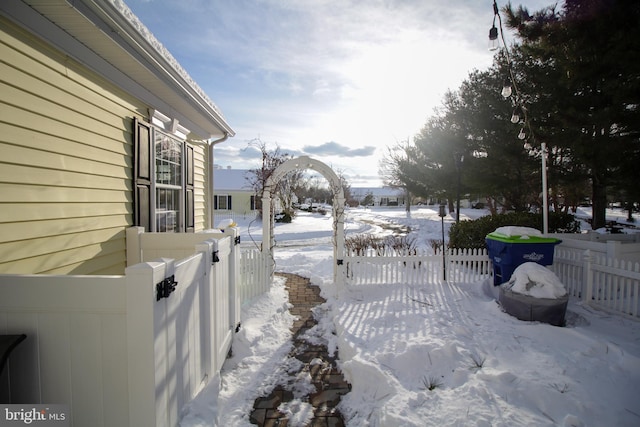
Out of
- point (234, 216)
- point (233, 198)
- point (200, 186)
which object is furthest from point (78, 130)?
point (233, 198)

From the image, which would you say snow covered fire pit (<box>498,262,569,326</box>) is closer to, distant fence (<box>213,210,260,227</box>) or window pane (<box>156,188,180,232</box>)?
window pane (<box>156,188,180,232</box>)

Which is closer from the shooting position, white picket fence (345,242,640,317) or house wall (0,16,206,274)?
house wall (0,16,206,274)

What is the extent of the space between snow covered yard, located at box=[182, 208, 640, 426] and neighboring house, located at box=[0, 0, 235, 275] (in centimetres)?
175

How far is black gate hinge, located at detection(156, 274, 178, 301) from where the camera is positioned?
179 centimetres

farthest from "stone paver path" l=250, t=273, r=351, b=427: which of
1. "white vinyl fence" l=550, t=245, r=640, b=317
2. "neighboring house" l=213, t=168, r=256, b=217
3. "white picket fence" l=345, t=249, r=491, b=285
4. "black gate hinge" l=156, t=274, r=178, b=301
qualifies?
"neighboring house" l=213, t=168, r=256, b=217

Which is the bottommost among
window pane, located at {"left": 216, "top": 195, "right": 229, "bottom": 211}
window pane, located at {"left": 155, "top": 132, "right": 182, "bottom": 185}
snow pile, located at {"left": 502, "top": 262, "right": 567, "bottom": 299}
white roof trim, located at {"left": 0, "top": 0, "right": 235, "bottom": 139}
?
snow pile, located at {"left": 502, "top": 262, "right": 567, "bottom": 299}

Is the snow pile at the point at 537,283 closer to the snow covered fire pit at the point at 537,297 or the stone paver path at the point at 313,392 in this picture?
the snow covered fire pit at the point at 537,297

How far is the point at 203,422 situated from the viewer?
225 centimetres

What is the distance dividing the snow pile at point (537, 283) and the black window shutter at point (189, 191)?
5.26 m

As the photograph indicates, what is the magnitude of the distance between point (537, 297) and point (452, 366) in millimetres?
2103

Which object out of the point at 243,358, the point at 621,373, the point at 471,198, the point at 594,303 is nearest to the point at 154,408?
the point at 243,358

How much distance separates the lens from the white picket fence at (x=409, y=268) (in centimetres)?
665

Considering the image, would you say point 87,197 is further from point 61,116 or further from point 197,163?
point 197,163

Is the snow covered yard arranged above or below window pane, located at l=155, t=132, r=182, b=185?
below
